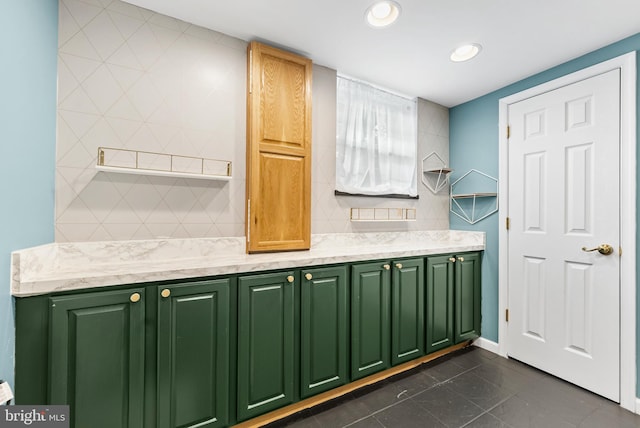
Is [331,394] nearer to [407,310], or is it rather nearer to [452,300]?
[407,310]

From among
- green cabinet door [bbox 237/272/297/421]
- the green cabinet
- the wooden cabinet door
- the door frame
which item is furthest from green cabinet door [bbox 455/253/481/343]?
green cabinet door [bbox 237/272/297/421]

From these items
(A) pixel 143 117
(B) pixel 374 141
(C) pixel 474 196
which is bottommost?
(C) pixel 474 196

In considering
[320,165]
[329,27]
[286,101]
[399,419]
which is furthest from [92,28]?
[399,419]

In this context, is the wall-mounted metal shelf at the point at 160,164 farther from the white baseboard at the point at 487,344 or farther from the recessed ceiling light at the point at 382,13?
the white baseboard at the point at 487,344

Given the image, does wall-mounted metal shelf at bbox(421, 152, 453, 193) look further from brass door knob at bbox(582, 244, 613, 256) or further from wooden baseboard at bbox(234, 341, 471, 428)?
wooden baseboard at bbox(234, 341, 471, 428)

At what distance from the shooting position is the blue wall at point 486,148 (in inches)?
103

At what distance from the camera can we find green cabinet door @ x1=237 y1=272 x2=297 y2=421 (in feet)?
5.04

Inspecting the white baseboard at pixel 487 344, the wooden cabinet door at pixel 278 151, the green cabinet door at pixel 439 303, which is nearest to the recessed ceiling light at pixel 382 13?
the wooden cabinet door at pixel 278 151

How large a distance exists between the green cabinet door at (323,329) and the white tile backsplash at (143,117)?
66 cm

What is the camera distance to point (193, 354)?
140 centimetres

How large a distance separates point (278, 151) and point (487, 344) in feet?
8.77

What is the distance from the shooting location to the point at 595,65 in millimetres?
2012

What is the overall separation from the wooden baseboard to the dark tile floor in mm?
38

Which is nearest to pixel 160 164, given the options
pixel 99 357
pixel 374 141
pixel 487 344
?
pixel 99 357
